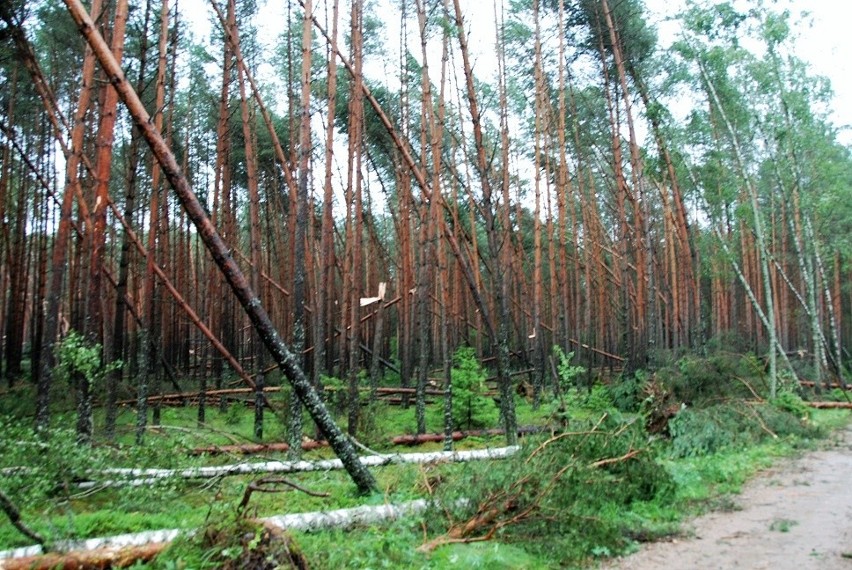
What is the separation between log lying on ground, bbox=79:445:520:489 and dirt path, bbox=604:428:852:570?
5.98ft

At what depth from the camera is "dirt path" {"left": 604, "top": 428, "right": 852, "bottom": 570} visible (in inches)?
193

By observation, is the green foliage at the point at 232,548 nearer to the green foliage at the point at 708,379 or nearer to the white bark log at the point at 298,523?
the white bark log at the point at 298,523

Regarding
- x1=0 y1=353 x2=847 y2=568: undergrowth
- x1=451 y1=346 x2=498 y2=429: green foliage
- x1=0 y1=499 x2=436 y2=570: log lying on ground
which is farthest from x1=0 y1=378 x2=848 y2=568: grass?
x1=451 y1=346 x2=498 y2=429: green foliage

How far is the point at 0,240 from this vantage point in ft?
54.6

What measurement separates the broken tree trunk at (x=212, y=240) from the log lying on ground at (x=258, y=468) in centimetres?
52

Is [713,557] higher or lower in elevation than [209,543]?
lower

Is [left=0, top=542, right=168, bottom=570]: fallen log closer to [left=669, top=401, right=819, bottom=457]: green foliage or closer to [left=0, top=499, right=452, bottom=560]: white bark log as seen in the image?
[left=0, top=499, right=452, bottom=560]: white bark log

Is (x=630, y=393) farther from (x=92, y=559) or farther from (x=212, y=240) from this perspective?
(x=92, y=559)

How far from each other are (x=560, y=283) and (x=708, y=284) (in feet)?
50.4

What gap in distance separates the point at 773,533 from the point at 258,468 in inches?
193

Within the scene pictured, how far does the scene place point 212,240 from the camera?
550cm

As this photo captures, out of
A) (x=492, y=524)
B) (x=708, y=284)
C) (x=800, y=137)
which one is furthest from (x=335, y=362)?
(x=708, y=284)

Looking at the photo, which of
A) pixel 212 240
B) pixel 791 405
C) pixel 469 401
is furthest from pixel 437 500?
pixel 791 405

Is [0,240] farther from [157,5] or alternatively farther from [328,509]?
[328,509]
